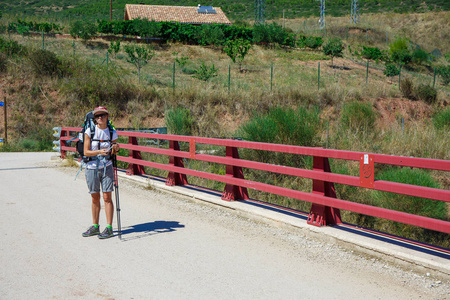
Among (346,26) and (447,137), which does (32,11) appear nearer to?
(346,26)

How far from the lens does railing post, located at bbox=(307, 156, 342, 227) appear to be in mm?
6875

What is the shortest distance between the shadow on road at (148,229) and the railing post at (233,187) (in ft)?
4.42

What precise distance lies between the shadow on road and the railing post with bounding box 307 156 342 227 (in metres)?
2.14

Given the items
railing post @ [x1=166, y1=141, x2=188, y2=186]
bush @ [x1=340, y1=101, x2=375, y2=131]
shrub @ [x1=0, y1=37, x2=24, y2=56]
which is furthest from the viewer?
shrub @ [x1=0, y1=37, x2=24, y2=56]

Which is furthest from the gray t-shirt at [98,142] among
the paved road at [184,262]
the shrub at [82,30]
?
the shrub at [82,30]

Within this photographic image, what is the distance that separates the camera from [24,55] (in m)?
34.0

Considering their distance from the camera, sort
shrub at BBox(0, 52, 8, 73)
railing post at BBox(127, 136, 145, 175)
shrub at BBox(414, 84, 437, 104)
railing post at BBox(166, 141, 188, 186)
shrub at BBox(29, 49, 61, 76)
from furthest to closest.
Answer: shrub at BBox(414, 84, 437, 104), shrub at BBox(0, 52, 8, 73), shrub at BBox(29, 49, 61, 76), railing post at BBox(127, 136, 145, 175), railing post at BBox(166, 141, 188, 186)

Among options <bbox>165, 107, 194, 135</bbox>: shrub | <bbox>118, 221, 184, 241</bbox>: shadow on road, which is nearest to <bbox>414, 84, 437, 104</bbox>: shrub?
<bbox>165, 107, 194, 135</bbox>: shrub

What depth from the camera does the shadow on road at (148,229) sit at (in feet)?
23.3

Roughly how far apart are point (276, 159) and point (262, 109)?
652 inches

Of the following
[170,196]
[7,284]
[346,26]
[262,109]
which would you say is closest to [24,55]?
[262,109]

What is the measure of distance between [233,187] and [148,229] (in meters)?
1.98

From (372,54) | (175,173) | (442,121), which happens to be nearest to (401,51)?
(372,54)

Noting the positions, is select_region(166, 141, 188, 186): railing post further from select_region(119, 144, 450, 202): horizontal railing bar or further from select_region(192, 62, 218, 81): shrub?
select_region(192, 62, 218, 81): shrub
